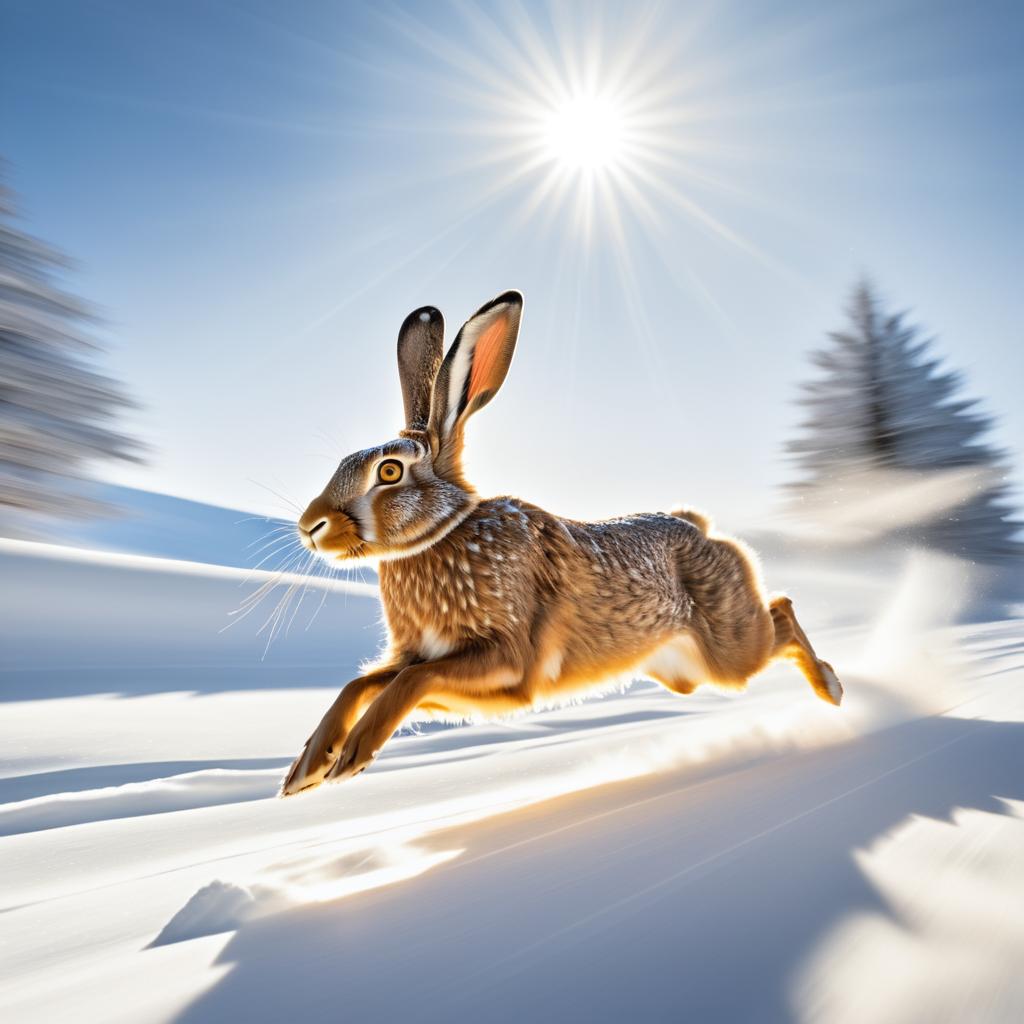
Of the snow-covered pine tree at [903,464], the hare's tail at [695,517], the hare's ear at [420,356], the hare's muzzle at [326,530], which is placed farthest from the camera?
the snow-covered pine tree at [903,464]

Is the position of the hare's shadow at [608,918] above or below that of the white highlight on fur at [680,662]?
below

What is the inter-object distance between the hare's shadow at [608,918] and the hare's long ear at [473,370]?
1.22 metres

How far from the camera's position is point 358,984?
2.41ft

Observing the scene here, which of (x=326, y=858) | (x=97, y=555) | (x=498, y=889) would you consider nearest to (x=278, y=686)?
(x=97, y=555)

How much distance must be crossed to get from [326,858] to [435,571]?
91cm

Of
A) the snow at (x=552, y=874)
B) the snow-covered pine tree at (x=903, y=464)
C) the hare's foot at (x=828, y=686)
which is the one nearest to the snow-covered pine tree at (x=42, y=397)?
→ the snow at (x=552, y=874)

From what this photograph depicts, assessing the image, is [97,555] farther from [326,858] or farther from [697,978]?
[697,978]

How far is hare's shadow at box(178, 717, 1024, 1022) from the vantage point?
688mm

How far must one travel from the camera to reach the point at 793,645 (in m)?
3.19

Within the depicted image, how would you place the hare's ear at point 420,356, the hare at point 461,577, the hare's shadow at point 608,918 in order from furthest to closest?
1. the hare's ear at point 420,356
2. the hare at point 461,577
3. the hare's shadow at point 608,918

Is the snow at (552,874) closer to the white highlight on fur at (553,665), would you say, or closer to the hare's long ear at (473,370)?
the white highlight on fur at (553,665)

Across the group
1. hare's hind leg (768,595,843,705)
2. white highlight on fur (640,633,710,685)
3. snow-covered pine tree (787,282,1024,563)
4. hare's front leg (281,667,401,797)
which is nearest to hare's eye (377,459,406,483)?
hare's front leg (281,667,401,797)

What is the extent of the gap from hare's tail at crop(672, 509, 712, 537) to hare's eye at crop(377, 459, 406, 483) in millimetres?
1575

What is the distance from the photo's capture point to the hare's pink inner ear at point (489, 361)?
221 centimetres
